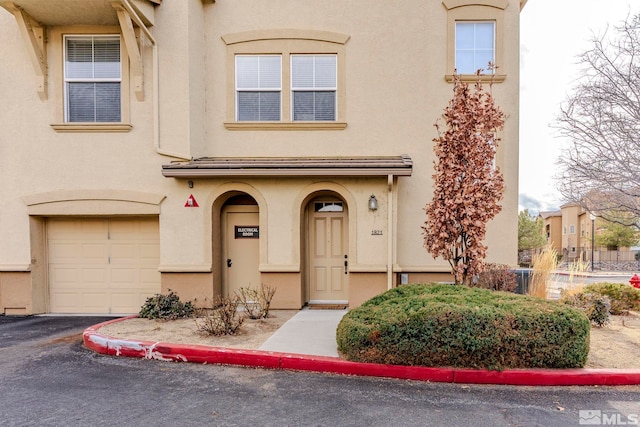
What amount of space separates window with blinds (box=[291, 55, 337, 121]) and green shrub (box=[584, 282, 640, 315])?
7.24 m

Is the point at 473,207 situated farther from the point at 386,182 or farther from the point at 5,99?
the point at 5,99

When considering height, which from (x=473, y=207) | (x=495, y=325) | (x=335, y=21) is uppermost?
(x=335, y=21)

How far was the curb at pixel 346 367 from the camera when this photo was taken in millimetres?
4984

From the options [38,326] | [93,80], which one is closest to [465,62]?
[93,80]

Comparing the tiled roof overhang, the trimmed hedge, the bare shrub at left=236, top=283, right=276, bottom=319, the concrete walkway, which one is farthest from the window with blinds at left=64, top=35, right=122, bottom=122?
the trimmed hedge

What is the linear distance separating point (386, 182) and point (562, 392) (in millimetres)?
5202

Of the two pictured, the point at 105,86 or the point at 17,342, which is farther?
the point at 105,86

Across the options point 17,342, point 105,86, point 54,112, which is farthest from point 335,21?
point 17,342

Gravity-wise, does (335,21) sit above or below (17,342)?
above

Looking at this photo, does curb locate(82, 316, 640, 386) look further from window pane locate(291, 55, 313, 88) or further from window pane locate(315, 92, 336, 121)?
window pane locate(291, 55, 313, 88)

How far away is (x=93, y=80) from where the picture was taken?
898 centimetres

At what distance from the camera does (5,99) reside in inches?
352

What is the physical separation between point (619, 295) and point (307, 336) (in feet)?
23.3

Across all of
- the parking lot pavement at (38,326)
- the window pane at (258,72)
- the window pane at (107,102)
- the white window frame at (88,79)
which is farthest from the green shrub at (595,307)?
the window pane at (107,102)
